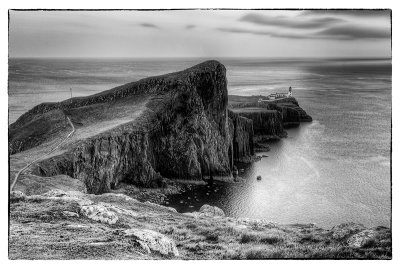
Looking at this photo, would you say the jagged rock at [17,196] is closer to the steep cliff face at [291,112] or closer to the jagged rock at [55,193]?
the jagged rock at [55,193]

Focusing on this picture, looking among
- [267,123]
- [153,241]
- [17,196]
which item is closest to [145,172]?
[17,196]

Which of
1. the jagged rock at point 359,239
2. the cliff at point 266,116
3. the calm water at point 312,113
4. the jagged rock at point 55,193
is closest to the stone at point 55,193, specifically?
the jagged rock at point 55,193

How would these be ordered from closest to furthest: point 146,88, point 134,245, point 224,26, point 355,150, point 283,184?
1. point 134,245
2. point 224,26
3. point 355,150
4. point 283,184
5. point 146,88

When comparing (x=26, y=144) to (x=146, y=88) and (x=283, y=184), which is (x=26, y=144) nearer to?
(x=146, y=88)

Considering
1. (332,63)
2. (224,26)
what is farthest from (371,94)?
(224,26)

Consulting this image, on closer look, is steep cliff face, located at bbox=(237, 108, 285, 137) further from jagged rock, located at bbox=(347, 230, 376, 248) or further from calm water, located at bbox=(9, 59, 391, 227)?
jagged rock, located at bbox=(347, 230, 376, 248)

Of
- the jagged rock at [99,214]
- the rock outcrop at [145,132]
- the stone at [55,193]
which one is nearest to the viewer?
the jagged rock at [99,214]
